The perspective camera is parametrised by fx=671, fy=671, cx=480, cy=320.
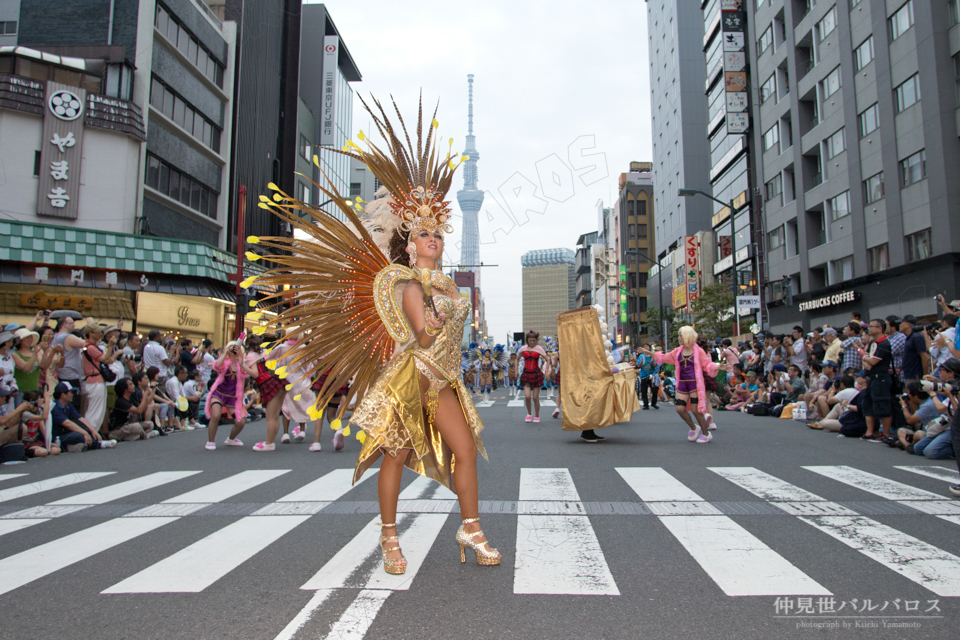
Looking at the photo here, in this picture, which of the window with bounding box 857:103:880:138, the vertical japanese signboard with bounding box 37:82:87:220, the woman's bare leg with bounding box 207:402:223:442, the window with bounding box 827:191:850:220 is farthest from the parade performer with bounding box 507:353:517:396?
the window with bounding box 857:103:880:138

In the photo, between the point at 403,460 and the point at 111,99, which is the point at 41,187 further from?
the point at 403,460

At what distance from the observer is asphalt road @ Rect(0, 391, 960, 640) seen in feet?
9.39

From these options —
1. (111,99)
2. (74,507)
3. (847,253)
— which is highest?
(111,99)

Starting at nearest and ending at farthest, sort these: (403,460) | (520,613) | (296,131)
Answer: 1. (520,613)
2. (403,460)
3. (296,131)

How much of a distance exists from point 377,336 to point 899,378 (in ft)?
29.9

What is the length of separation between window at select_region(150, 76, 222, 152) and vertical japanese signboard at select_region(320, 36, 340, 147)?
12137 millimetres

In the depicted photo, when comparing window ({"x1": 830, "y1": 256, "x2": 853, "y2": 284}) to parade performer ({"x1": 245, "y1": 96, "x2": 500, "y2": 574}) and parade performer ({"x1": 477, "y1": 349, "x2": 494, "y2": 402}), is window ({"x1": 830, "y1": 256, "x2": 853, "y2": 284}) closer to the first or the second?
parade performer ({"x1": 477, "y1": 349, "x2": 494, "y2": 402})

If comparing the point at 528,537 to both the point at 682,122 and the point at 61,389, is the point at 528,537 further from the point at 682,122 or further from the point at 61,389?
the point at 682,122

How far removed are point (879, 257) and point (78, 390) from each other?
94.7ft

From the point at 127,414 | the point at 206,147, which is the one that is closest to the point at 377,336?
the point at 127,414

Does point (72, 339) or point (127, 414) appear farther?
point (127, 414)

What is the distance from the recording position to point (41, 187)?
22.1 meters

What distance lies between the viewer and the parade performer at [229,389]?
9.59m

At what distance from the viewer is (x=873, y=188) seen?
28.1 meters
